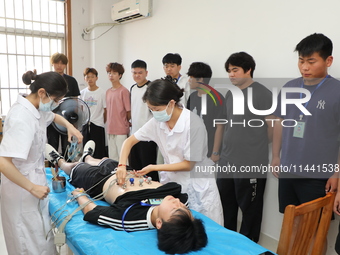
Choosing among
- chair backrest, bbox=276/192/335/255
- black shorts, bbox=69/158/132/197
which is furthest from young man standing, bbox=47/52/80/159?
chair backrest, bbox=276/192/335/255

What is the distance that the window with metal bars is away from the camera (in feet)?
13.8

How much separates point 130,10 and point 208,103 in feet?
6.66

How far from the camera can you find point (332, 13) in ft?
6.41

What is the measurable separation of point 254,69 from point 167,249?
1.65 meters

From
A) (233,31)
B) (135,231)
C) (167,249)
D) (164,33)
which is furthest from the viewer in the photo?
(164,33)

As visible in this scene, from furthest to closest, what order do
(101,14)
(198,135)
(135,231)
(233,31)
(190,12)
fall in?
(101,14)
(190,12)
(233,31)
(198,135)
(135,231)

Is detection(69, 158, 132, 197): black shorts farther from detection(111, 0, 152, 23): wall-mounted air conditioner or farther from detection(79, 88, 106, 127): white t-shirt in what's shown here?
detection(111, 0, 152, 23): wall-mounted air conditioner

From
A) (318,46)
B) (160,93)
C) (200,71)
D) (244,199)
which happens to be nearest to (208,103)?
(200,71)

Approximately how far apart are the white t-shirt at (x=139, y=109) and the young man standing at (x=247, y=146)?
1323 mm

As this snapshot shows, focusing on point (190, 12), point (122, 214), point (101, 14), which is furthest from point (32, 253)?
point (101, 14)

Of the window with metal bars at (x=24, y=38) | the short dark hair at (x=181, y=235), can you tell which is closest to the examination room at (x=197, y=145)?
the short dark hair at (x=181, y=235)

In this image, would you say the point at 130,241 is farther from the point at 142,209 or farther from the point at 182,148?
the point at 182,148

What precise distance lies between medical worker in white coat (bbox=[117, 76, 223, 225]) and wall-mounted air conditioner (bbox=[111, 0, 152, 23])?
2.28 meters

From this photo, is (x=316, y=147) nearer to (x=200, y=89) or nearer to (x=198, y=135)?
(x=198, y=135)
